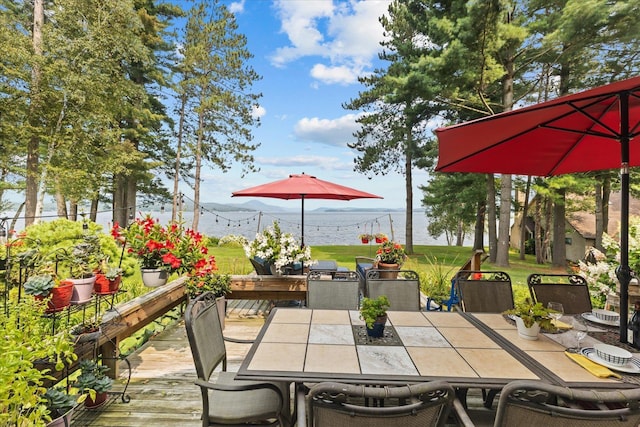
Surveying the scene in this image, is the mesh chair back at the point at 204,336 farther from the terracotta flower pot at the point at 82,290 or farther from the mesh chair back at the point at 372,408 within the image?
the mesh chair back at the point at 372,408

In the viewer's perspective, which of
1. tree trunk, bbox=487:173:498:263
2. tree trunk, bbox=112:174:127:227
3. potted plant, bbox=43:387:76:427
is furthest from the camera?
tree trunk, bbox=112:174:127:227

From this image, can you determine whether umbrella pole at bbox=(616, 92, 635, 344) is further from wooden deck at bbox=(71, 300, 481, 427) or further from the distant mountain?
the distant mountain

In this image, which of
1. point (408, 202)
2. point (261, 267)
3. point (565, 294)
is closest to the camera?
point (565, 294)

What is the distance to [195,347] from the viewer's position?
5.65 ft

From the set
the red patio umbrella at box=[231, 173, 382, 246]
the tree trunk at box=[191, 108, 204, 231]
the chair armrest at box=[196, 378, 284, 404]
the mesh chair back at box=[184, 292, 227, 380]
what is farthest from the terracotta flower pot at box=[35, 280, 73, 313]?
the tree trunk at box=[191, 108, 204, 231]

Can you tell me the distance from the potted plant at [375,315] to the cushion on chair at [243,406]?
0.63m

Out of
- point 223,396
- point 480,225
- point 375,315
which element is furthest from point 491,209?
point 223,396

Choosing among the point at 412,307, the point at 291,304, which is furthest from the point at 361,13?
the point at 412,307

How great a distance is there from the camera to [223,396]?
6.21 ft

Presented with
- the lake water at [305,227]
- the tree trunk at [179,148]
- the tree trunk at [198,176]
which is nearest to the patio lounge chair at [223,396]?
the lake water at [305,227]

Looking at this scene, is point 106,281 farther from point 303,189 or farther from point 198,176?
point 198,176

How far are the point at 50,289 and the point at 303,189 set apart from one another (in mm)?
2828

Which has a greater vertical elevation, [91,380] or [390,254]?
[390,254]

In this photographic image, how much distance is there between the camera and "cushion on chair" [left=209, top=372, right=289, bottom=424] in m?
1.69
